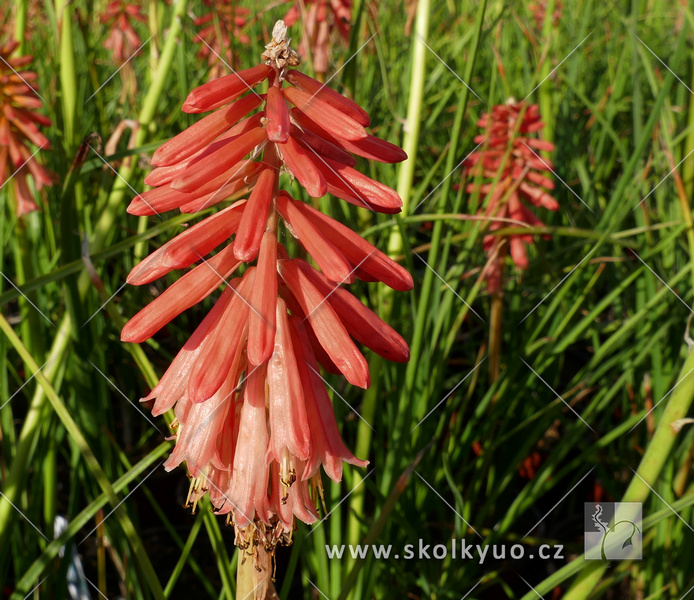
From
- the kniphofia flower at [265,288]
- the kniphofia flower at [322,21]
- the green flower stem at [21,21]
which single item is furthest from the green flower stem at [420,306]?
the kniphofia flower at [322,21]

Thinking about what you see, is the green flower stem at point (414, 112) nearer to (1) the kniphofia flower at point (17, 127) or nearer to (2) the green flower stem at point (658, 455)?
(2) the green flower stem at point (658, 455)

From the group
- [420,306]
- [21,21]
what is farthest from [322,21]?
[420,306]

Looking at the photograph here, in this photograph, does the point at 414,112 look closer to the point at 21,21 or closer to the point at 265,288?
the point at 265,288

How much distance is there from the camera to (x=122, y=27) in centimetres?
432

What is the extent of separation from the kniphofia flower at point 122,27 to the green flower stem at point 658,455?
4.08 meters

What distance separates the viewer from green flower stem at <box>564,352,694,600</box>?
2.87 feet

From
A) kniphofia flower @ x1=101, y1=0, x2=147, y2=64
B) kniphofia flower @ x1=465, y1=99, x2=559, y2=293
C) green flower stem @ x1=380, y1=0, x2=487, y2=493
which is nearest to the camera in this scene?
green flower stem @ x1=380, y1=0, x2=487, y2=493

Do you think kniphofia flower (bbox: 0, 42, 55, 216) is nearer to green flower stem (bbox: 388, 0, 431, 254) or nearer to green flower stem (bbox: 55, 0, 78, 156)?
green flower stem (bbox: 55, 0, 78, 156)

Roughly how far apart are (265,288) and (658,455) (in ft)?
2.01

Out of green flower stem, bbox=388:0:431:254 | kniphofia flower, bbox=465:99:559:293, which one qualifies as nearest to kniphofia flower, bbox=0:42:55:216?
green flower stem, bbox=388:0:431:254

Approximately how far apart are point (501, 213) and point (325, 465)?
1.60 metres

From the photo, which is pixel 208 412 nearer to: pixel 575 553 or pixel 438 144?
pixel 575 553

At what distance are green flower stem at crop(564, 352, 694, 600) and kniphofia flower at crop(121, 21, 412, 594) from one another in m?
0.38

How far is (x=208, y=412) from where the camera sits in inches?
35.7
